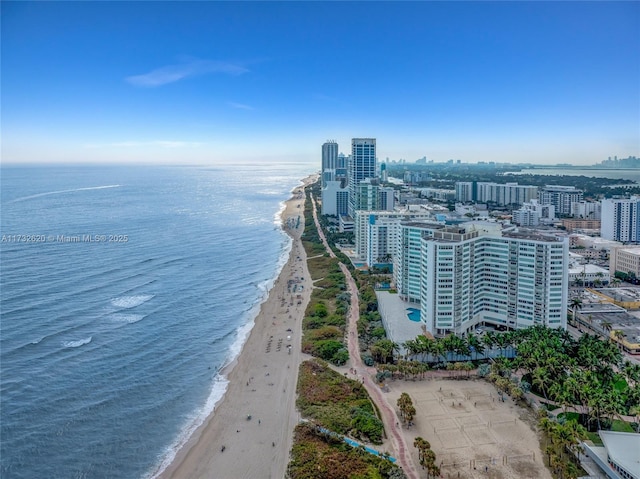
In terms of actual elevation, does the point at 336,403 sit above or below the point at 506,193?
below

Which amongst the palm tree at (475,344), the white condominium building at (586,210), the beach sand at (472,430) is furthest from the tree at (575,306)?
the white condominium building at (586,210)

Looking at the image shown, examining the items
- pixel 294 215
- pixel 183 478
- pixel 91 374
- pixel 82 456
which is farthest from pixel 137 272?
pixel 294 215

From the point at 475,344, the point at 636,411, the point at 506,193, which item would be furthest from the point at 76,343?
the point at 506,193

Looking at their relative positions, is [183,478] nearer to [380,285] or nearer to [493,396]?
[493,396]

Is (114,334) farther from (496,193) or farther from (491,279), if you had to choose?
(496,193)

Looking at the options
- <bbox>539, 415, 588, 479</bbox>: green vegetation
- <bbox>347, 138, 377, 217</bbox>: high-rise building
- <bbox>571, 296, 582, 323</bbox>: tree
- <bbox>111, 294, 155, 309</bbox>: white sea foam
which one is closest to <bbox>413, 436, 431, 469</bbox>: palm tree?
<bbox>539, 415, 588, 479</bbox>: green vegetation

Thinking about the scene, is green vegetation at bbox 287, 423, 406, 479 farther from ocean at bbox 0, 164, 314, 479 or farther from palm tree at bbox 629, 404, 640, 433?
palm tree at bbox 629, 404, 640, 433
